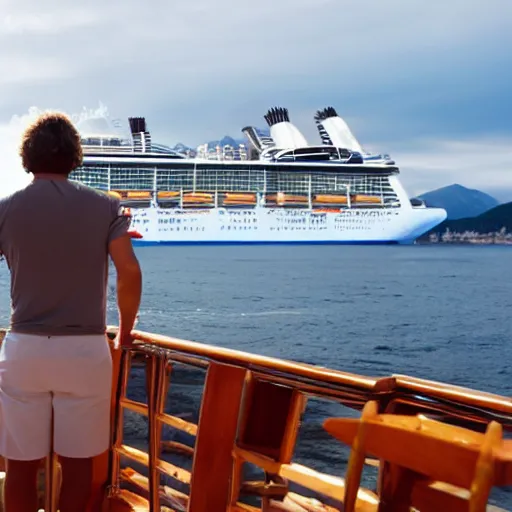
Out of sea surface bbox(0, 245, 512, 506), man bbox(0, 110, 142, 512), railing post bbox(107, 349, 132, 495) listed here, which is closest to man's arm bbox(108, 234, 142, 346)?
man bbox(0, 110, 142, 512)

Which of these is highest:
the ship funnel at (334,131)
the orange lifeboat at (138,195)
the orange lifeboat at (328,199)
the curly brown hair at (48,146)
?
the ship funnel at (334,131)

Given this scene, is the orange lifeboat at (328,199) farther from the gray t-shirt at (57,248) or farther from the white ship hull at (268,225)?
the gray t-shirt at (57,248)

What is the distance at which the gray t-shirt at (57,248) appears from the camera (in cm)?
145

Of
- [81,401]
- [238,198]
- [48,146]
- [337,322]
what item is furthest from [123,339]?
[238,198]

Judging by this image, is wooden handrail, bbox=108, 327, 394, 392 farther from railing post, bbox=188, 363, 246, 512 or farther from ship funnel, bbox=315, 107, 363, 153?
ship funnel, bbox=315, 107, 363, 153

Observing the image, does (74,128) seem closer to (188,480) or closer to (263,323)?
(188,480)

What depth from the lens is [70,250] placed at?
4.75ft

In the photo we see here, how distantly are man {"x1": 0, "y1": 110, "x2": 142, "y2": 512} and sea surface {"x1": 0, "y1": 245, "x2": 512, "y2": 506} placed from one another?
142cm

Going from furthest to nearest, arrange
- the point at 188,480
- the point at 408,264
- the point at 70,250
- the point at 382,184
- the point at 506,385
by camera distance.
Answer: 1. the point at 382,184
2. the point at 408,264
3. the point at 506,385
4. the point at 188,480
5. the point at 70,250

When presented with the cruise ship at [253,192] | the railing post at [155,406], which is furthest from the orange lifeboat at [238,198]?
the railing post at [155,406]

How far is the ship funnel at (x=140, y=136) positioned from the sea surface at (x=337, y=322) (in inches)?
813

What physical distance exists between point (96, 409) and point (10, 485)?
25 cm

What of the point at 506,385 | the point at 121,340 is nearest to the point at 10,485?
the point at 121,340

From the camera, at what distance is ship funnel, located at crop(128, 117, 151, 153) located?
6209 centimetres
